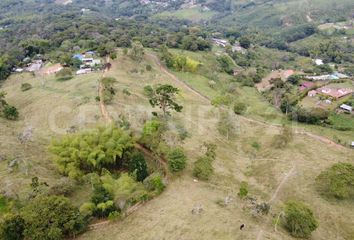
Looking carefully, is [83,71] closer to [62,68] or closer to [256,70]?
[62,68]

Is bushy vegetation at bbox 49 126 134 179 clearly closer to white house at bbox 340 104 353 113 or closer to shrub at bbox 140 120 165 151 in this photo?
shrub at bbox 140 120 165 151

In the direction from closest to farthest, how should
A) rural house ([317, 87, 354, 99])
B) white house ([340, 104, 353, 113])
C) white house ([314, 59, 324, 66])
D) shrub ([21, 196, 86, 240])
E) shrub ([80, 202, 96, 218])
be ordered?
shrub ([21, 196, 86, 240]) → shrub ([80, 202, 96, 218]) → white house ([340, 104, 353, 113]) → rural house ([317, 87, 354, 99]) → white house ([314, 59, 324, 66])

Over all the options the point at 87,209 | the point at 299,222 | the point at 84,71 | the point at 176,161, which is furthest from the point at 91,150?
the point at 84,71

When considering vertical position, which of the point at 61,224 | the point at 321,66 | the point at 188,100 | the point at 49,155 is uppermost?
the point at 61,224

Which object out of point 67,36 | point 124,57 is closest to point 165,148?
point 124,57

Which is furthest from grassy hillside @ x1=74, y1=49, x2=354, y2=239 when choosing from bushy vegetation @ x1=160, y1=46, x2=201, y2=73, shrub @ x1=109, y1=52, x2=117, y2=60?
bushy vegetation @ x1=160, y1=46, x2=201, y2=73
